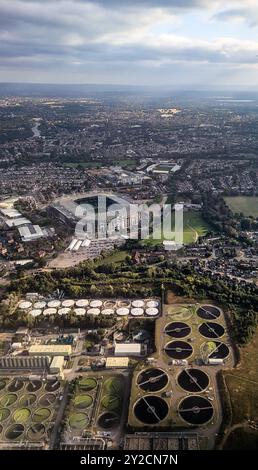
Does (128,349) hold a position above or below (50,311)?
below

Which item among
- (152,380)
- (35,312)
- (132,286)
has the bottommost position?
(152,380)

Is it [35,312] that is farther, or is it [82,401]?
[35,312]

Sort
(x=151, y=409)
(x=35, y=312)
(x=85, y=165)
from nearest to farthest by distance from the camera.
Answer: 1. (x=151, y=409)
2. (x=35, y=312)
3. (x=85, y=165)

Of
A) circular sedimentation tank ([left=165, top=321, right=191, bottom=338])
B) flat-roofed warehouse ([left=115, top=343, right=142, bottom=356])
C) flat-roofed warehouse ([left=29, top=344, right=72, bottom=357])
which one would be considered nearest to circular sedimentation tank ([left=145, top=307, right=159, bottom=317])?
circular sedimentation tank ([left=165, top=321, right=191, bottom=338])

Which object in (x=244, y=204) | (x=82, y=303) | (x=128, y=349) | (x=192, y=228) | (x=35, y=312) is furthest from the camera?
(x=244, y=204)

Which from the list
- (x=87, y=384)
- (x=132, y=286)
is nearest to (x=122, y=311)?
(x=132, y=286)

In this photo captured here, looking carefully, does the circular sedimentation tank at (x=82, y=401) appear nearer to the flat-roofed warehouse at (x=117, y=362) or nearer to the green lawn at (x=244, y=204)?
the flat-roofed warehouse at (x=117, y=362)

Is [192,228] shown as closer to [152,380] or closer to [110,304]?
[110,304]
